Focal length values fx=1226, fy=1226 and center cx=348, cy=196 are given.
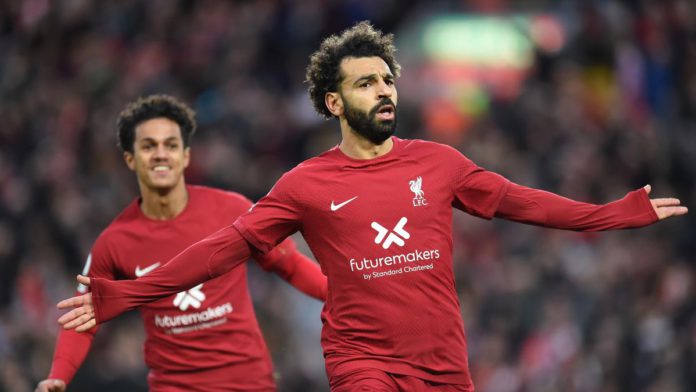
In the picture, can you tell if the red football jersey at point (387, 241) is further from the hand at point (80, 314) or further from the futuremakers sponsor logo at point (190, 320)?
the futuremakers sponsor logo at point (190, 320)

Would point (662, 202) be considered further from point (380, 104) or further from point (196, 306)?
point (196, 306)

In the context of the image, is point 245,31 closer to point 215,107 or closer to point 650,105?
point 215,107

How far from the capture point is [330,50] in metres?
6.15

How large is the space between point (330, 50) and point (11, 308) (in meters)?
7.91

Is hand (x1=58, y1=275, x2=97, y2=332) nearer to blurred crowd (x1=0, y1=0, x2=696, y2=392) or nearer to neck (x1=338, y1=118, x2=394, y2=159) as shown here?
neck (x1=338, y1=118, x2=394, y2=159)

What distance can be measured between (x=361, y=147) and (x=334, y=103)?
291 millimetres

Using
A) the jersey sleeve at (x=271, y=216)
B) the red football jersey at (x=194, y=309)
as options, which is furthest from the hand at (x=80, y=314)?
the red football jersey at (x=194, y=309)

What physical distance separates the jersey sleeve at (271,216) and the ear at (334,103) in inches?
16.5

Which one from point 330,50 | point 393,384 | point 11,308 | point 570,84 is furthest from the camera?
point 570,84

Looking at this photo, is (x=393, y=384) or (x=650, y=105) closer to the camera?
(x=393, y=384)

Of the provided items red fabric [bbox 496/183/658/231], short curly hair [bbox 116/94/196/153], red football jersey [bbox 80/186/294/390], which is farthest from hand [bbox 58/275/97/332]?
red fabric [bbox 496/183/658/231]

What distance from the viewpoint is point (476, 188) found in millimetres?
5898

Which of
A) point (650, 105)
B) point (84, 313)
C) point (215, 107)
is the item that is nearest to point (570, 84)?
point (650, 105)

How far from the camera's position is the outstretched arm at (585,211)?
5805 mm
